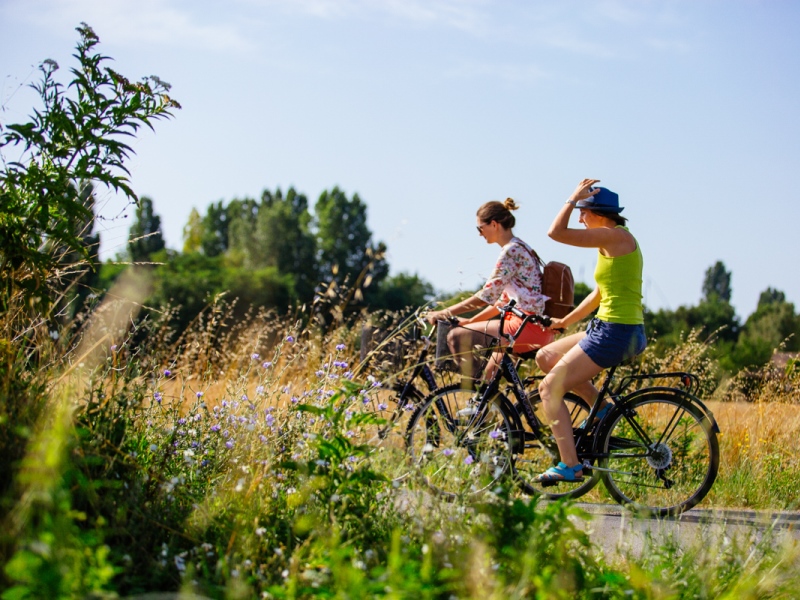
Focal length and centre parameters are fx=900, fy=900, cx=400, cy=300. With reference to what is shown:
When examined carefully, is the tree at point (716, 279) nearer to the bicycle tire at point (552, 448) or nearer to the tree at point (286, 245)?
the tree at point (286, 245)

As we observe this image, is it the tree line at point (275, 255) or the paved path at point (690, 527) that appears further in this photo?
the tree line at point (275, 255)

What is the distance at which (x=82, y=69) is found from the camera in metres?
4.10

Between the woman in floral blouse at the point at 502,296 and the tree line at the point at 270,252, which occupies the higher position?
the tree line at the point at 270,252

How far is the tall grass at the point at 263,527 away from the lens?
2.77m

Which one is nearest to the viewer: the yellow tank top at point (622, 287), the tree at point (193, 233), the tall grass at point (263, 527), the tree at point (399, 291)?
the tall grass at point (263, 527)

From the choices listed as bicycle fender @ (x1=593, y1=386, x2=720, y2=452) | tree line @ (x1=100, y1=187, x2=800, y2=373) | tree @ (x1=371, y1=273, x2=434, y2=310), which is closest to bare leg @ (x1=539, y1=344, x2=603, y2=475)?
bicycle fender @ (x1=593, y1=386, x2=720, y2=452)

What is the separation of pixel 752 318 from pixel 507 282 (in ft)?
160

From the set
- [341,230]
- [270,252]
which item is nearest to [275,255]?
[270,252]

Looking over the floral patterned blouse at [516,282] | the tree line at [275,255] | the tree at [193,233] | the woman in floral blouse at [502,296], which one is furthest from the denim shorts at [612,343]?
the tree at [193,233]

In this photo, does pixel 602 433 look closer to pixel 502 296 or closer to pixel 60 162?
pixel 502 296

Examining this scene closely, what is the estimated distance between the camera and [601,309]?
5387mm

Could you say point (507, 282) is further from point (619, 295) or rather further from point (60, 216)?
point (60, 216)

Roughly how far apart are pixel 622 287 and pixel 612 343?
34cm

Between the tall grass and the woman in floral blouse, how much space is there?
5.54ft
